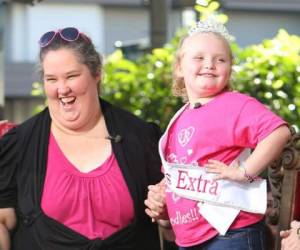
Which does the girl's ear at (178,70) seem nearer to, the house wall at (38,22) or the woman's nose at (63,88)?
the woman's nose at (63,88)

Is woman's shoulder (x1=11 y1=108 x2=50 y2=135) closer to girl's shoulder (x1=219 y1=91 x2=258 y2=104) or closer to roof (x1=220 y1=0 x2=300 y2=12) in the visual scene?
girl's shoulder (x1=219 y1=91 x2=258 y2=104)

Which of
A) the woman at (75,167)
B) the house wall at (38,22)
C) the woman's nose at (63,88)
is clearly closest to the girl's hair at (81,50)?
the woman at (75,167)

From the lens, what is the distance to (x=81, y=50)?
344cm

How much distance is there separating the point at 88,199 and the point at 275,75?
371 centimetres

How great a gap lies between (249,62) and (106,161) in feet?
12.1

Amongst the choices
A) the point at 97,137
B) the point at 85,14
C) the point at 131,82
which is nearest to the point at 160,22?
the point at 131,82

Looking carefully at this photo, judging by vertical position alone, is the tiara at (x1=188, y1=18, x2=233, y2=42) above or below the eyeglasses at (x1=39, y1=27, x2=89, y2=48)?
above

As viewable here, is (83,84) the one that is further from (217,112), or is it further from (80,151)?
(217,112)

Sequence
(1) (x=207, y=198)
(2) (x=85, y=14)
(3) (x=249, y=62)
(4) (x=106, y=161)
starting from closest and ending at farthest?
(1) (x=207, y=198), (4) (x=106, y=161), (3) (x=249, y=62), (2) (x=85, y=14)

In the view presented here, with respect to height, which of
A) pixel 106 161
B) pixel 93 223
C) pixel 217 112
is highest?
pixel 217 112

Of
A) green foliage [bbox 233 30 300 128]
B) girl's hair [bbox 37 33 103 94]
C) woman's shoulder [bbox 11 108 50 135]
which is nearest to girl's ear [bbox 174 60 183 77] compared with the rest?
girl's hair [bbox 37 33 103 94]

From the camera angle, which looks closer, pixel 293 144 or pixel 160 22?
pixel 293 144

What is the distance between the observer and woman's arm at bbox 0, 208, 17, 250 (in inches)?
139

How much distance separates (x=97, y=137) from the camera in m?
3.53
